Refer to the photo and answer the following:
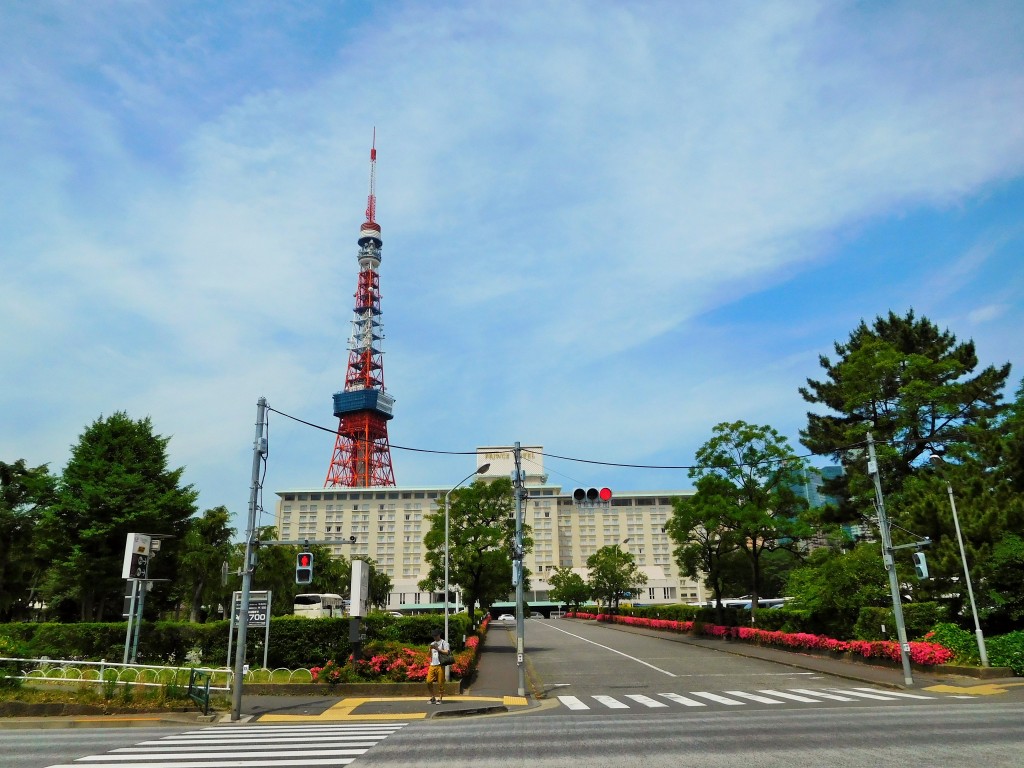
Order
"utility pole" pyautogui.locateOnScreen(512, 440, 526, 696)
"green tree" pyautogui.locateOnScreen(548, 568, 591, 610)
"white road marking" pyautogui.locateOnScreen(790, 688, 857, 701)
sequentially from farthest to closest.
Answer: "green tree" pyautogui.locateOnScreen(548, 568, 591, 610)
"utility pole" pyautogui.locateOnScreen(512, 440, 526, 696)
"white road marking" pyautogui.locateOnScreen(790, 688, 857, 701)

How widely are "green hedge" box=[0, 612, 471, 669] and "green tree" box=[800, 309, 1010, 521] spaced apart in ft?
74.5

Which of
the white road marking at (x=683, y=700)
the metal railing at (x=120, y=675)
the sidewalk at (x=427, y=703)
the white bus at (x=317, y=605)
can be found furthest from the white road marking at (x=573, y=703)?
the white bus at (x=317, y=605)

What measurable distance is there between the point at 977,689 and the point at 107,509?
144 ft

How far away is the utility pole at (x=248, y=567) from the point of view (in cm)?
1823

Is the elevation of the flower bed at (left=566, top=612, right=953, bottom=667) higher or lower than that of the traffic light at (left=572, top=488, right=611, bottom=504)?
lower

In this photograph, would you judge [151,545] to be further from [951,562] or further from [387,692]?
[951,562]

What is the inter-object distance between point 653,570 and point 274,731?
132611 millimetres

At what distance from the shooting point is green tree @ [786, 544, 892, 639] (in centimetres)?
3045

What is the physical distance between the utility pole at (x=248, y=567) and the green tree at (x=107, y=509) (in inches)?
980

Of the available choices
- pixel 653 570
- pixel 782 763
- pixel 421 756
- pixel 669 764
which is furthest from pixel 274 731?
pixel 653 570

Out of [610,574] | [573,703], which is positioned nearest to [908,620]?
[573,703]

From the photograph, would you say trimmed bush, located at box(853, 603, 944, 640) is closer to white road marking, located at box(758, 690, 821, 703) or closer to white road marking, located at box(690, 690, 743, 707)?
white road marking, located at box(758, 690, 821, 703)

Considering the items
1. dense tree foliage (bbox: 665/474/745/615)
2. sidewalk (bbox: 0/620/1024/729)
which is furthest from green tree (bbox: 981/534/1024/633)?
dense tree foliage (bbox: 665/474/745/615)

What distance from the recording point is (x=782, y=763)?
1068 centimetres
